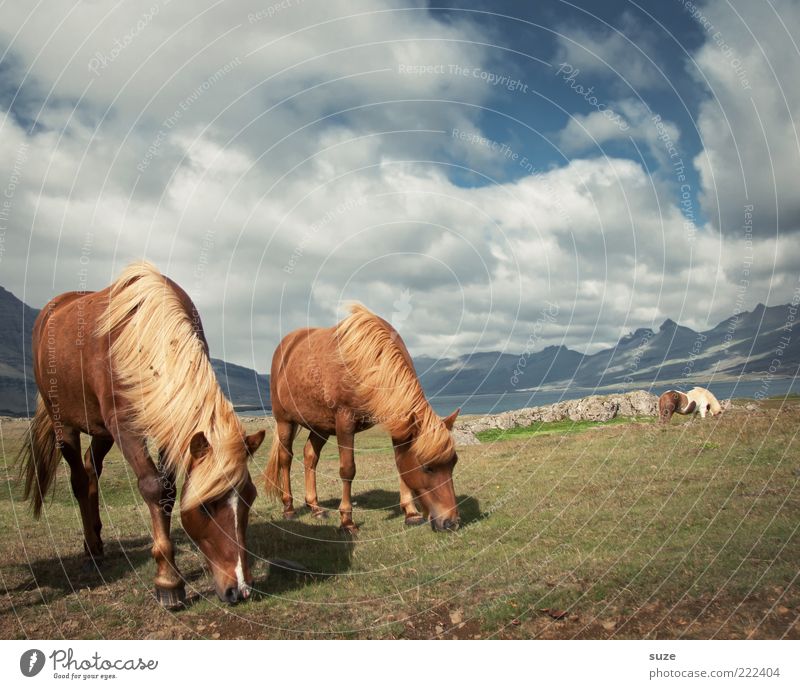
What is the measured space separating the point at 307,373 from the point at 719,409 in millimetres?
25983

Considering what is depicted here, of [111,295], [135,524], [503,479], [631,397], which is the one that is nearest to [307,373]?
[111,295]

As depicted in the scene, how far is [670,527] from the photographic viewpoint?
861 cm

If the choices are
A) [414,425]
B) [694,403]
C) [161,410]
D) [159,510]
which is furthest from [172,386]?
[694,403]

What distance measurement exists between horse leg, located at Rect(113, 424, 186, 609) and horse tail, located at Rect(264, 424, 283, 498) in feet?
20.8

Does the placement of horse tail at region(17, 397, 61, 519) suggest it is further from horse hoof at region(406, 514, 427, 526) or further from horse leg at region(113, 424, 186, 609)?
horse hoof at region(406, 514, 427, 526)

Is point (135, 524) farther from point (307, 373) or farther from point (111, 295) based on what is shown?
point (111, 295)

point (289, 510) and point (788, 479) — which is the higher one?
point (788, 479)

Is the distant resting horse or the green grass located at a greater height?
the distant resting horse

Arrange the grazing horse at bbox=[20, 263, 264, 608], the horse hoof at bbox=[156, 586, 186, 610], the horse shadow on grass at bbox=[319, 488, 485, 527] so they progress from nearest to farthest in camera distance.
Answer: the grazing horse at bbox=[20, 263, 264, 608]
the horse hoof at bbox=[156, 586, 186, 610]
the horse shadow on grass at bbox=[319, 488, 485, 527]

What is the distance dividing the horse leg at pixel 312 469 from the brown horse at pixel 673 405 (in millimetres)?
20759

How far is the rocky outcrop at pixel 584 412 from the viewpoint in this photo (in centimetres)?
3591

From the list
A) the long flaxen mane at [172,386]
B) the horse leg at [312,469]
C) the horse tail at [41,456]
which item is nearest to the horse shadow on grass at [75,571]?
the horse tail at [41,456]

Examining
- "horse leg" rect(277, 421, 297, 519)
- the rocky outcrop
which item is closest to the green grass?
the rocky outcrop

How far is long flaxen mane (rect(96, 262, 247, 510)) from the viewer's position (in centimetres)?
593
